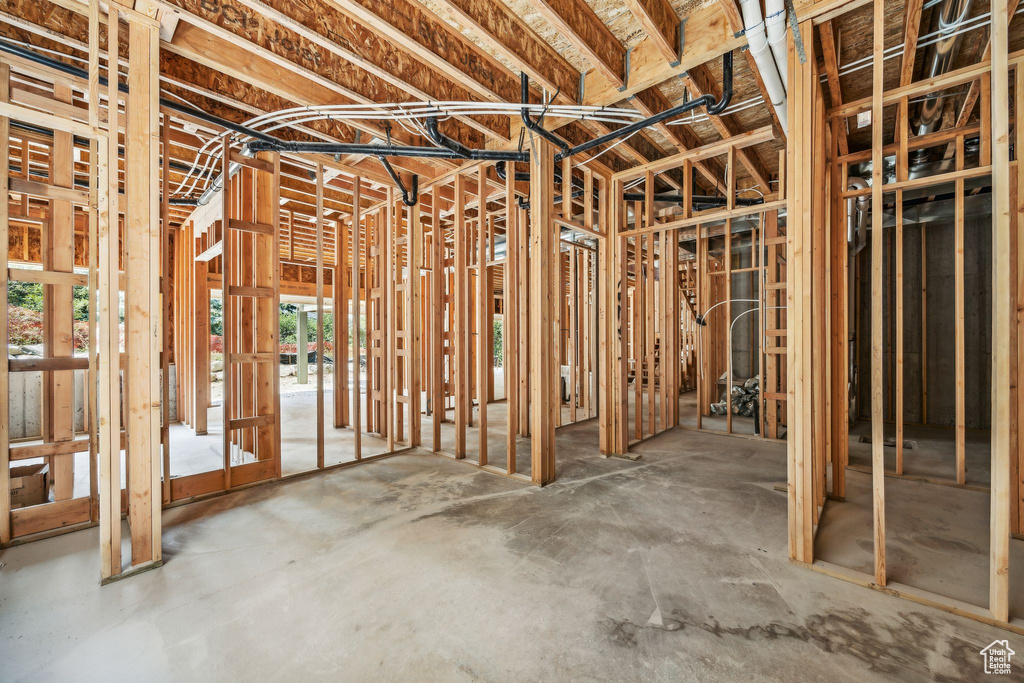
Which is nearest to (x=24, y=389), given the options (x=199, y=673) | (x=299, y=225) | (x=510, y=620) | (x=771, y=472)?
(x=299, y=225)

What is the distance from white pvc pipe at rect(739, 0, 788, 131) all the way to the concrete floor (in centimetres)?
295

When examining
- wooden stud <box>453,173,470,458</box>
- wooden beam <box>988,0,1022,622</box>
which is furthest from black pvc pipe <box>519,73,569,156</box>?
wooden beam <box>988,0,1022,622</box>

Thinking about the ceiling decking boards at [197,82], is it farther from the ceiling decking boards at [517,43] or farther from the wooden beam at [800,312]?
the wooden beam at [800,312]

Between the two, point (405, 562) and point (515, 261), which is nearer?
point (405, 562)

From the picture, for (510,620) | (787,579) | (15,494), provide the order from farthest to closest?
(15,494) < (787,579) < (510,620)

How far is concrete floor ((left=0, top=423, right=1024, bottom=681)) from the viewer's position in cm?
162

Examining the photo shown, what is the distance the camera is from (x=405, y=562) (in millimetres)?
2340

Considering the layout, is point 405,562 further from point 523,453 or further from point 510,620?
point 523,453

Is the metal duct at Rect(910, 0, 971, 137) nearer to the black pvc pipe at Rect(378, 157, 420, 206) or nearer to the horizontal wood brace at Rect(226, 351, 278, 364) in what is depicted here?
the black pvc pipe at Rect(378, 157, 420, 206)

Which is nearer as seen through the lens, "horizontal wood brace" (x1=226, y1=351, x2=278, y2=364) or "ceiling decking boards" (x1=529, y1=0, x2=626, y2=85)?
"ceiling decking boards" (x1=529, y1=0, x2=626, y2=85)

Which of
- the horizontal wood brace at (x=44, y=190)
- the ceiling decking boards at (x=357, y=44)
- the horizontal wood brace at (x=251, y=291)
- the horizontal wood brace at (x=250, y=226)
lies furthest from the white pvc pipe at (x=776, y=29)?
the horizontal wood brace at (x=44, y=190)

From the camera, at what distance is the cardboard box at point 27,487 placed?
2727mm

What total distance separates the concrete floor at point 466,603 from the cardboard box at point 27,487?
510mm

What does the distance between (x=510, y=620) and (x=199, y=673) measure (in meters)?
1.24
